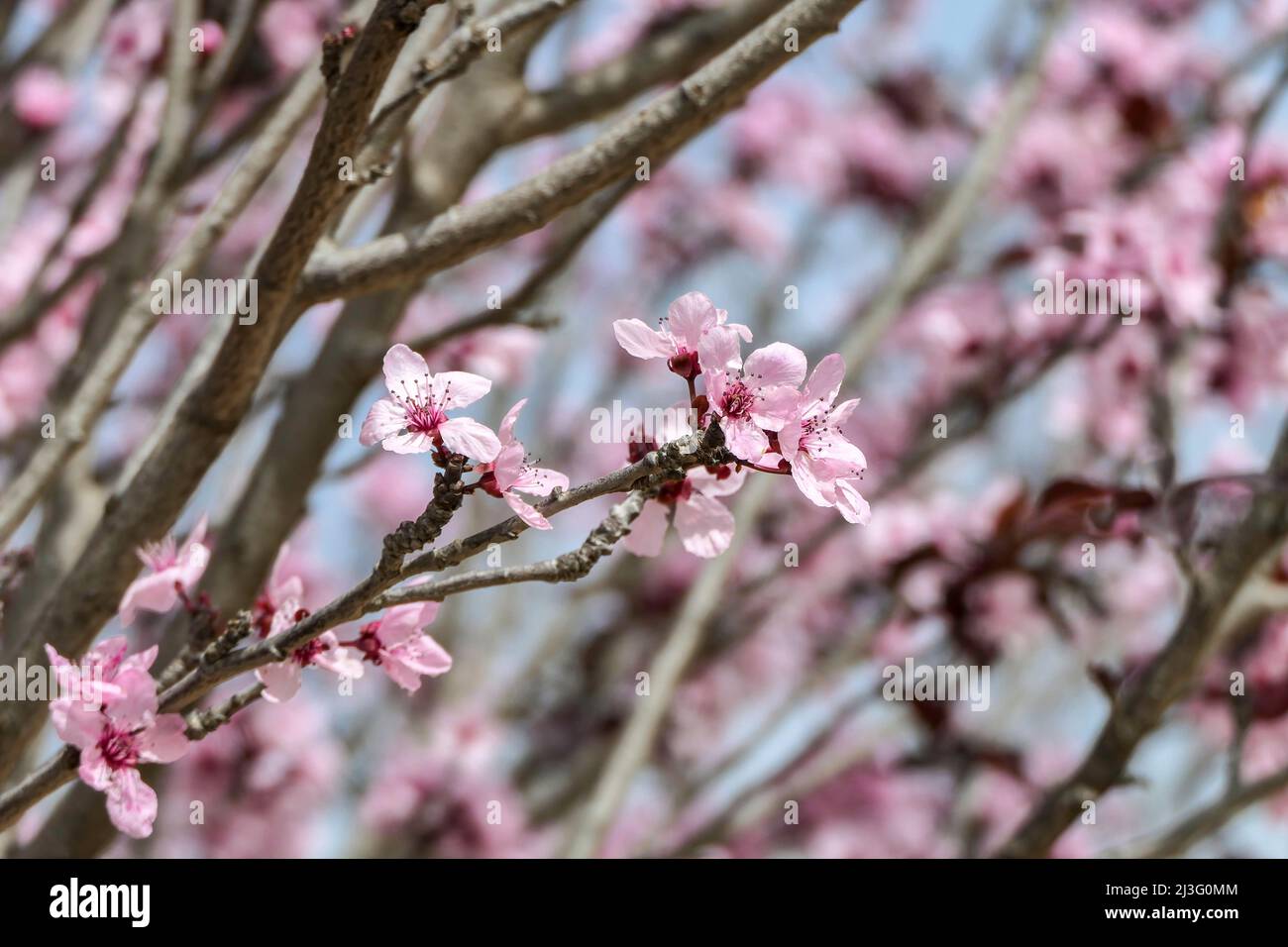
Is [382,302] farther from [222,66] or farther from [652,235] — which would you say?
[652,235]

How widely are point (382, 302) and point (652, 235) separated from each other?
9.88 feet

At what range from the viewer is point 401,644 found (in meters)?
1.25

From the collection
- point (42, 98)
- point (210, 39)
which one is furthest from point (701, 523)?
point (42, 98)

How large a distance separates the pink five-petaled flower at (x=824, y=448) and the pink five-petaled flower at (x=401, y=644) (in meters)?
0.40

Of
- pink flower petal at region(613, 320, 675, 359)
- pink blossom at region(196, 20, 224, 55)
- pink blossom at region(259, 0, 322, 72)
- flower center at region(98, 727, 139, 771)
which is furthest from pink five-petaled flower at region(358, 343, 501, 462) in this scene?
pink blossom at region(259, 0, 322, 72)

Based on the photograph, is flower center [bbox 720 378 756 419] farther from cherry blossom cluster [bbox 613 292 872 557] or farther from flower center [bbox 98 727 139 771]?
flower center [bbox 98 727 139 771]

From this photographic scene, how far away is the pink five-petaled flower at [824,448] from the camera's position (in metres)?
1.10

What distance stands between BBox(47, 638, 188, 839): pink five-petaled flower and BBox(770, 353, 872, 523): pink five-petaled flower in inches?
25.3

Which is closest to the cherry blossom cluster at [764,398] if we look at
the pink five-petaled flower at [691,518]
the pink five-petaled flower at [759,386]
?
the pink five-petaled flower at [759,386]

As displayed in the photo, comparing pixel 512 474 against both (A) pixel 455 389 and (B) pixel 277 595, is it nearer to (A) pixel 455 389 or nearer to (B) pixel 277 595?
(A) pixel 455 389

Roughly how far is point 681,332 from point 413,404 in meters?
0.26

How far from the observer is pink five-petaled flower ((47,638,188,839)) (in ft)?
3.74

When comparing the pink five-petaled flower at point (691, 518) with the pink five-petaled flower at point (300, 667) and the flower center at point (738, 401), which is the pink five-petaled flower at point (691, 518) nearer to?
the flower center at point (738, 401)
